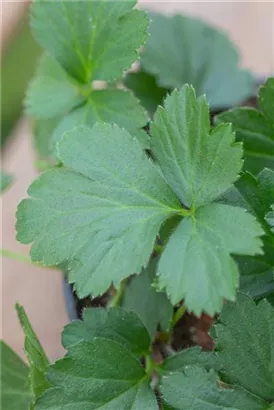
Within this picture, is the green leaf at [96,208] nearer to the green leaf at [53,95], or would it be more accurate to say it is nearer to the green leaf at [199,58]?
the green leaf at [53,95]

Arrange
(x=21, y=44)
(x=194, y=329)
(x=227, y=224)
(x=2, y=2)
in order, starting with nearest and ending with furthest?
(x=227, y=224) → (x=194, y=329) → (x=2, y=2) → (x=21, y=44)

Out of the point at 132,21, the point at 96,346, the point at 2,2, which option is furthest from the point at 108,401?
the point at 2,2

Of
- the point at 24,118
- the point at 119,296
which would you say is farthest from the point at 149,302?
the point at 24,118

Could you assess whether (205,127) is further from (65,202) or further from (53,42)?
(53,42)

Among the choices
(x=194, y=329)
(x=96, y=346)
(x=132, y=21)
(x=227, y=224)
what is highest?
(x=132, y=21)

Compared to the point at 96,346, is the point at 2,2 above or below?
above

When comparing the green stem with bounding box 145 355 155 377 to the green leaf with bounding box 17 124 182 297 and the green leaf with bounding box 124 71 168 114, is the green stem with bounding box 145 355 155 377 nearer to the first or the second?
the green leaf with bounding box 17 124 182 297

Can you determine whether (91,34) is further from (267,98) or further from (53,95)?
(267,98)

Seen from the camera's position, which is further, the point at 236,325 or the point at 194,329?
the point at 194,329
